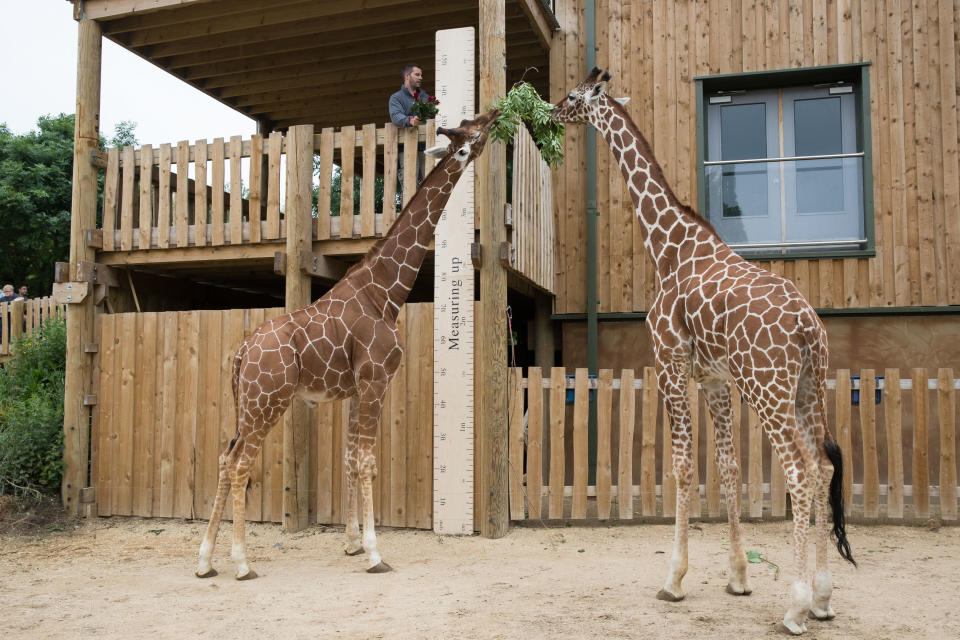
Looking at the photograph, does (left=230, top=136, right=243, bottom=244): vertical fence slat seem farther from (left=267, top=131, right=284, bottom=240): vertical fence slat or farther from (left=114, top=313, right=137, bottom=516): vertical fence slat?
(left=114, top=313, right=137, bottom=516): vertical fence slat

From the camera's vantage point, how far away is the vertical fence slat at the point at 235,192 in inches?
302

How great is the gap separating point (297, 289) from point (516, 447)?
8.97 feet

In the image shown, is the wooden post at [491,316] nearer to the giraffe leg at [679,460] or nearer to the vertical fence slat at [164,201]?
the giraffe leg at [679,460]

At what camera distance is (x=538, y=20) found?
8.55 metres

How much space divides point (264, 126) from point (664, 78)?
6718 mm

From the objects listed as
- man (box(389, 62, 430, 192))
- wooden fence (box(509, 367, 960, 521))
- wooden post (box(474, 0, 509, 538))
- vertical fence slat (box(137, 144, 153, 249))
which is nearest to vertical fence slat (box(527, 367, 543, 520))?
wooden fence (box(509, 367, 960, 521))

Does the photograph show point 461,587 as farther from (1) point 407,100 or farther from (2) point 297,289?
(1) point 407,100

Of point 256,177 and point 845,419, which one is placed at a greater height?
point 256,177

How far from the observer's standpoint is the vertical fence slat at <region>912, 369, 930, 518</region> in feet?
22.4

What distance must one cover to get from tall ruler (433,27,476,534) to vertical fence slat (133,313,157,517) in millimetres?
3262

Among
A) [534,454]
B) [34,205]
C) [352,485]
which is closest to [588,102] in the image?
[534,454]

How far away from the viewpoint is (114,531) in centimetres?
739

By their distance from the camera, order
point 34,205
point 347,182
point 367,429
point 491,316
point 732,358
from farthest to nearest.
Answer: point 34,205 < point 347,182 < point 491,316 < point 367,429 < point 732,358

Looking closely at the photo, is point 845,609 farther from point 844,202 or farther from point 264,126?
point 264,126
